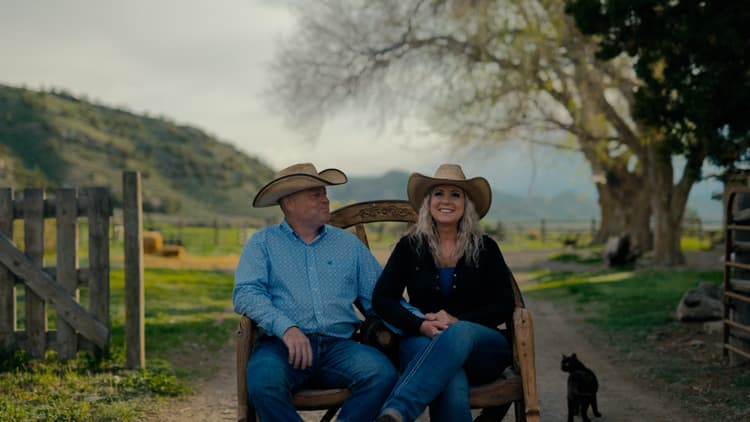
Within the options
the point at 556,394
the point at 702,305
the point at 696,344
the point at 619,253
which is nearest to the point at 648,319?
the point at 702,305

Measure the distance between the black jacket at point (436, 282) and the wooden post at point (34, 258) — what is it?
13.1 ft

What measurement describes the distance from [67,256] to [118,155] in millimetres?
70832

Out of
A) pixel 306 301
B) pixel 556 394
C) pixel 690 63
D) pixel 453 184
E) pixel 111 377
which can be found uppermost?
pixel 690 63

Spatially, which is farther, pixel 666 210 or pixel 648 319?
pixel 666 210

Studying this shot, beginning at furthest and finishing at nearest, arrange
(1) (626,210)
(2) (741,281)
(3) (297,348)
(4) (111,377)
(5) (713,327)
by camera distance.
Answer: (1) (626,210)
(5) (713,327)
(2) (741,281)
(4) (111,377)
(3) (297,348)

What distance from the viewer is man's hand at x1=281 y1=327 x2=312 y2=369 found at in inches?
136

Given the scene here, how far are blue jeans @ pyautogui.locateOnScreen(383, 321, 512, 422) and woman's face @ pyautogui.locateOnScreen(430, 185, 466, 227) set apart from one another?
58cm

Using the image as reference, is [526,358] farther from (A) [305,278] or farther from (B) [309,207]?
(B) [309,207]

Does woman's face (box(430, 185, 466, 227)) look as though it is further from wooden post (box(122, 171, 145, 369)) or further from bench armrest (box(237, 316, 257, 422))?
wooden post (box(122, 171, 145, 369))

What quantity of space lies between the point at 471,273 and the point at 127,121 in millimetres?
86275

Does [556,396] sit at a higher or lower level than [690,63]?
lower

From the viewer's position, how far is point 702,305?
8.93 meters

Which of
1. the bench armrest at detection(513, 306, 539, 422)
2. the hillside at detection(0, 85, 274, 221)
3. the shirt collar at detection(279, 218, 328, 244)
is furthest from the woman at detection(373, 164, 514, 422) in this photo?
the hillside at detection(0, 85, 274, 221)

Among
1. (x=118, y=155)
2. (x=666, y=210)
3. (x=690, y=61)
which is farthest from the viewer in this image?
(x=118, y=155)
